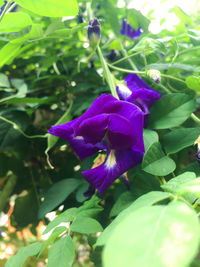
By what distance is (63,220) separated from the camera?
38 cm

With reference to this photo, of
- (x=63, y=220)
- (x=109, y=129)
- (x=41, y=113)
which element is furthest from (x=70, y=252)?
(x=41, y=113)

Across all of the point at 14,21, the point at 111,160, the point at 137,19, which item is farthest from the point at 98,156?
the point at 137,19

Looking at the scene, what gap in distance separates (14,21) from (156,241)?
394mm

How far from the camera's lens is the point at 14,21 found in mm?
434

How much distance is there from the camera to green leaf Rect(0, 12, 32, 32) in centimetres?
42

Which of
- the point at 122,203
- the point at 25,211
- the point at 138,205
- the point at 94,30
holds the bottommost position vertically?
the point at 25,211

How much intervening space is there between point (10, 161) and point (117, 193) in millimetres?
282

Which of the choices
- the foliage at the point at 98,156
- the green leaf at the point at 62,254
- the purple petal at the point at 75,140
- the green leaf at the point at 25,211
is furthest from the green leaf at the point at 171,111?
the green leaf at the point at 25,211

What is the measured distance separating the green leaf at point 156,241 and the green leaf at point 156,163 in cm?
18

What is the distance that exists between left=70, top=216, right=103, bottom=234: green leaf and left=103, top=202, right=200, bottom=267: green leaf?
164 mm

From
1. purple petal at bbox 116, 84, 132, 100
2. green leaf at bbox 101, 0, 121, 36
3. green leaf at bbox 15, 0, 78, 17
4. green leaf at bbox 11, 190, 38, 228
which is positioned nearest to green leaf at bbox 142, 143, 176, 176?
purple petal at bbox 116, 84, 132, 100

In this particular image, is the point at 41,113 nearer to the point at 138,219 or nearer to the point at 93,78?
the point at 93,78

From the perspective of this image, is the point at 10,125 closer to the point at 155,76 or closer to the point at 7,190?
the point at 7,190

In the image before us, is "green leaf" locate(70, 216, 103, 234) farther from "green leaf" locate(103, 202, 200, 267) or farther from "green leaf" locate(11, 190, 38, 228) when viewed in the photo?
"green leaf" locate(11, 190, 38, 228)
